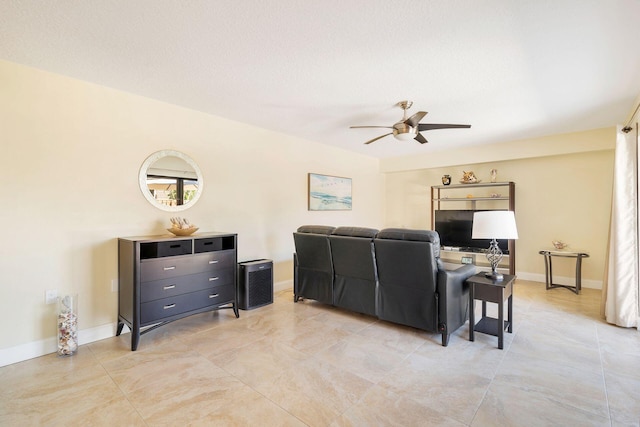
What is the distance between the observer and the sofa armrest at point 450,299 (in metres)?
2.76

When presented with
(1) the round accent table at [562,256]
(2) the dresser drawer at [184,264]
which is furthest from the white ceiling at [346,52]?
(1) the round accent table at [562,256]

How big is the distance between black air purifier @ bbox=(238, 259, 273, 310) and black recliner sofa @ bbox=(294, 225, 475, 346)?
52 cm

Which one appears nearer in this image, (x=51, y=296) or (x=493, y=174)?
(x=51, y=296)

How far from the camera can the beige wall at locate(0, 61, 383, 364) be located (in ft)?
8.27

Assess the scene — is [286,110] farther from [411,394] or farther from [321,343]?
[411,394]

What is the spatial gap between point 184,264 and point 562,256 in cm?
546

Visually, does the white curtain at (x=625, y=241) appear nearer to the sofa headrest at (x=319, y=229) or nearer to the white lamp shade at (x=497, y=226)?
the white lamp shade at (x=497, y=226)

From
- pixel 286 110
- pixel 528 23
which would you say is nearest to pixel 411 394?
pixel 528 23

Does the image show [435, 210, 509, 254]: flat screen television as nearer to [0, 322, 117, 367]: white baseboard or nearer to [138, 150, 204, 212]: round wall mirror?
[138, 150, 204, 212]: round wall mirror

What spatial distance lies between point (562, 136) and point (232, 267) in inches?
206

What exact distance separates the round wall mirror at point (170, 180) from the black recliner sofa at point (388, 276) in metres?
1.42

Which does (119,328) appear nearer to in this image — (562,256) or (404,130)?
(404,130)

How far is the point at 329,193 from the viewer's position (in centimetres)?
561

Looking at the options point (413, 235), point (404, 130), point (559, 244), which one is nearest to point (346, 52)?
point (404, 130)
